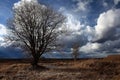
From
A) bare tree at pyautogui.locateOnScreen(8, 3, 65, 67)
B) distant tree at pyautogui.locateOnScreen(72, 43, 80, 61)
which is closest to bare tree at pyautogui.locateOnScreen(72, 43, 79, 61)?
distant tree at pyautogui.locateOnScreen(72, 43, 80, 61)

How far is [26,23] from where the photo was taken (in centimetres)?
4528

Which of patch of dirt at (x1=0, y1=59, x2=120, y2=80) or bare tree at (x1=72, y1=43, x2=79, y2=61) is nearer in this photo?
patch of dirt at (x1=0, y1=59, x2=120, y2=80)

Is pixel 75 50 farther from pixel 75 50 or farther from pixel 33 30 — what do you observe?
pixel 33 30

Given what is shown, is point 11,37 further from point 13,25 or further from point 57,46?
point 57,46

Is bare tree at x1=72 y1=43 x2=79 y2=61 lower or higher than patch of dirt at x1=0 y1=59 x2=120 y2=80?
higher

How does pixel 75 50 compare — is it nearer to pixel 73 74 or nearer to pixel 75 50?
pixel 75 50

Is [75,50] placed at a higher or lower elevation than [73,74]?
higher

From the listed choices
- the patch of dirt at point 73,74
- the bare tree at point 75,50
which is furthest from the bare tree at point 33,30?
the bare tree at point 75,50

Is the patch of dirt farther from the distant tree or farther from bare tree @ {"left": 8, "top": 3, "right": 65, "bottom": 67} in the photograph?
the distant tree

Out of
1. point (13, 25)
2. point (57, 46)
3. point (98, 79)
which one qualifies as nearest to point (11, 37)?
point (13, 25)

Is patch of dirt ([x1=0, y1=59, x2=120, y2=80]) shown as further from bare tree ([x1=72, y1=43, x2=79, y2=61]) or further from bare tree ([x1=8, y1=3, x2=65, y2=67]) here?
bare tree ([x1=72, y1=43, x2=79, y2=61])

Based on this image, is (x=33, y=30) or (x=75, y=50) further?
(x=75, y=50)

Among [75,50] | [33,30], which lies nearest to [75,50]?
[75,50]

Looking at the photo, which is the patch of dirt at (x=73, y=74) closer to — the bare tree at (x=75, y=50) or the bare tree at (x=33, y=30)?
the bare tree at (x=33, y=30)
